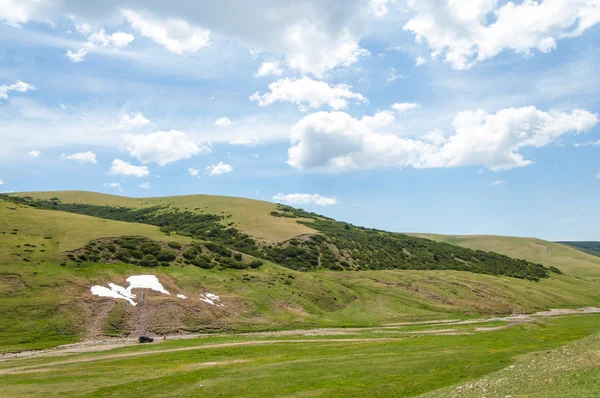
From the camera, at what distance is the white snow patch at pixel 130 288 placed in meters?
83.0

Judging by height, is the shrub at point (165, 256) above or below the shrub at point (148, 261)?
above

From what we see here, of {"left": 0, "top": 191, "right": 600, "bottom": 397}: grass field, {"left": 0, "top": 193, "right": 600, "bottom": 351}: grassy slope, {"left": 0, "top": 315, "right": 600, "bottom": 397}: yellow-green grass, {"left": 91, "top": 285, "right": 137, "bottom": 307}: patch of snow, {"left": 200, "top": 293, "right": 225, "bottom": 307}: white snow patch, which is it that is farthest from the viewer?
{"left": 200, "top": 293, "right": 225, "bottom": 307}: white snow patch

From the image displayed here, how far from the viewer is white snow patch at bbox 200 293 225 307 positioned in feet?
295

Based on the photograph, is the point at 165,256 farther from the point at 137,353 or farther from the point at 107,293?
the point at 137,353

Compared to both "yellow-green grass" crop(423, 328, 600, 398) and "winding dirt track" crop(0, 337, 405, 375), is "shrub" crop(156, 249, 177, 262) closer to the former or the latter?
"winding dirt track" crop(0, 337, 405, 375)

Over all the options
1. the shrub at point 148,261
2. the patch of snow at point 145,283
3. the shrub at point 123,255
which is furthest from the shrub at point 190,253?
the patch of snow at point 145,283

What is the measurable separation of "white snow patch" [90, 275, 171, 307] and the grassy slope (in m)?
1.91

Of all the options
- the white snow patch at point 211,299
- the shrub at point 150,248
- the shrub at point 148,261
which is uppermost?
the shrub at point 150,248

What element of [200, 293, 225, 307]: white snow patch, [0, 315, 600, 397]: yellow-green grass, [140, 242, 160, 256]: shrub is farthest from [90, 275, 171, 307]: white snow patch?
[0, 315, 600, 397]: yellow-green grass

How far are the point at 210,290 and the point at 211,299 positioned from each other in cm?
442

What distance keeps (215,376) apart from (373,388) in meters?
16.0

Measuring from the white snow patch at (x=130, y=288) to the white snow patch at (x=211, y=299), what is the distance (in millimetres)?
5571

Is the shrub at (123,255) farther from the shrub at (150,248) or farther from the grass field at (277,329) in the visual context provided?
the grass field at (277,329)

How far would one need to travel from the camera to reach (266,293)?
3949 inches
